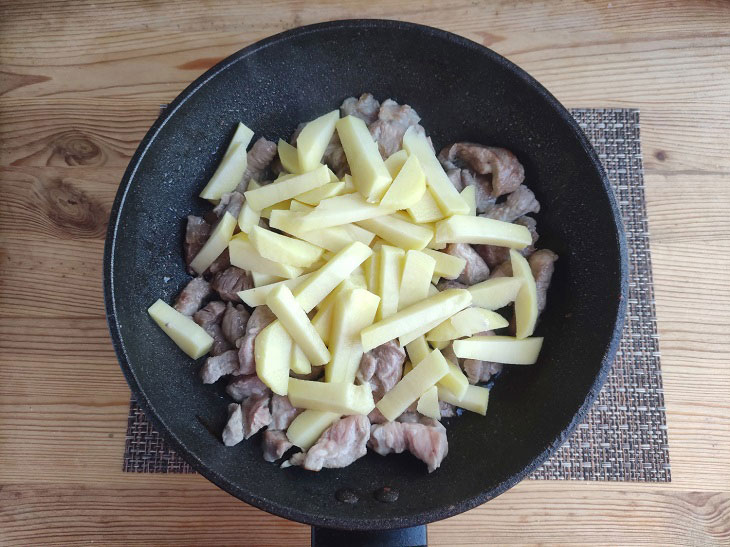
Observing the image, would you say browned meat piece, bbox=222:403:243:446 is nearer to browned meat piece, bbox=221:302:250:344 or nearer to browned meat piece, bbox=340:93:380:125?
browned meat piece, bbox=221:302:250:344

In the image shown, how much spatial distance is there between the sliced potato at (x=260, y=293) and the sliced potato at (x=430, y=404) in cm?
42

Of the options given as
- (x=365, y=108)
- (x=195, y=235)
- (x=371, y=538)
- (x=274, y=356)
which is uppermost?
(x=365, y=108)

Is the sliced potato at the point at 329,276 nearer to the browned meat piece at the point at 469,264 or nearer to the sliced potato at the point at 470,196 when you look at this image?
the browned meat piece at the point at 469,264

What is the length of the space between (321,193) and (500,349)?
612mm

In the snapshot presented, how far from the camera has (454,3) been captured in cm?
200

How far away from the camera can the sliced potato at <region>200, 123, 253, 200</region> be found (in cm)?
159

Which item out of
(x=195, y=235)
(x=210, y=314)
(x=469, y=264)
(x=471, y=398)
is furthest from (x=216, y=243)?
(x=471, y=398)

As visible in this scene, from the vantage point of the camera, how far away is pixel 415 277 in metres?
1.43

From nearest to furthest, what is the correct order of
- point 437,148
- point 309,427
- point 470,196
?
point 309,427
point 470,196
point 437,148

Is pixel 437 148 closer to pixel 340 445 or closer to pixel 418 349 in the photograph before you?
pixel 418 349

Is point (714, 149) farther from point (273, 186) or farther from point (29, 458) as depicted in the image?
point (29, 458)

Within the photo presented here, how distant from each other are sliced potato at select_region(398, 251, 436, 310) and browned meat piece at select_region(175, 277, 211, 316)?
0.54m

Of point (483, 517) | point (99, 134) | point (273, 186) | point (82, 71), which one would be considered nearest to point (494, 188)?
point (273, 186)

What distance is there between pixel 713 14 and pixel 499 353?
1489 millimetres
